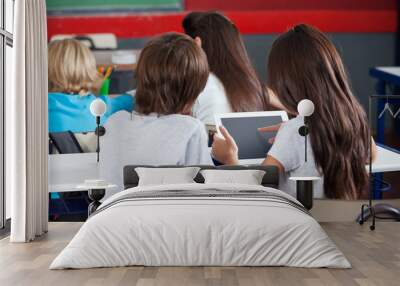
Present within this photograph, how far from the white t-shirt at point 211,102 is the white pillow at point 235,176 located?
1.78 feet

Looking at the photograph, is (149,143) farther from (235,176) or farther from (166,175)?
(235,176)

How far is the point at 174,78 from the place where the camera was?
688cm

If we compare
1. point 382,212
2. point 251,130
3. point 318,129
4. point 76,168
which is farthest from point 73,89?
point 382,212

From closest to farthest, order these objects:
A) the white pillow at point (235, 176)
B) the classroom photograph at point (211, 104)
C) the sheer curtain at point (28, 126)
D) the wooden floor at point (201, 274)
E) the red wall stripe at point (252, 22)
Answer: the wooden floor at point (201, 274)
the sheer curtain at point (28, 126)
the white pillow at point (235, 176)
the classroom photograph at point (211, 104)
the red wall stripe at point (252, 22)

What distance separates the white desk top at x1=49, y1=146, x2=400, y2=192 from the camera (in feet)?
23.0

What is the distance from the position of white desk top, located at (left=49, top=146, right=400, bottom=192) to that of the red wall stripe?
1.21 metres

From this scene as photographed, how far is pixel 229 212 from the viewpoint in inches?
193

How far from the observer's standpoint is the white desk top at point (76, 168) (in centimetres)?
702

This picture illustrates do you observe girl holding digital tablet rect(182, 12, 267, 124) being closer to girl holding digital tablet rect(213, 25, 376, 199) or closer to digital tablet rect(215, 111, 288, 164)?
digital tablet rect(215, 111, 288, 164)

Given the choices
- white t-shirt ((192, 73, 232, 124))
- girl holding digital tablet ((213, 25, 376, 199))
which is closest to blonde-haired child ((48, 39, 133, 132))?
white t-shirt ((192, 73, 232, 124))

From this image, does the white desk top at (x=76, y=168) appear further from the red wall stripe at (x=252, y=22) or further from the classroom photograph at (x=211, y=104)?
the red wall stripe at (x=252, y=22)

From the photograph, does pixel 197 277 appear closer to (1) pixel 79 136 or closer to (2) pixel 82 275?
(2) pixel 82 275

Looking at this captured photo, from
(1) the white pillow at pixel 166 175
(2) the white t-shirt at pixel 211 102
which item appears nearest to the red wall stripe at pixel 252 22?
(2) the white t-shirt at pixel 211 102

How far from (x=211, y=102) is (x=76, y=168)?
1.44 meters
